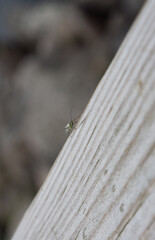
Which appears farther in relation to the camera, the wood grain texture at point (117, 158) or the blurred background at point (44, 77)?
the blurred background at point (44, 77)

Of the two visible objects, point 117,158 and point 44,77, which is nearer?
point 117,158

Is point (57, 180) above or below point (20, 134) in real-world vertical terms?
above

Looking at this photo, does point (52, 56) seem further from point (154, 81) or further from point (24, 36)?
point (154, 81)

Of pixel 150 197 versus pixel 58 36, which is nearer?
pixel 150 197

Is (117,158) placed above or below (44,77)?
above

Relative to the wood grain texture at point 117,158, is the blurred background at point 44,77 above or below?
below

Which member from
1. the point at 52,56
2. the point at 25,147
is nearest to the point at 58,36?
the point at 52,56
